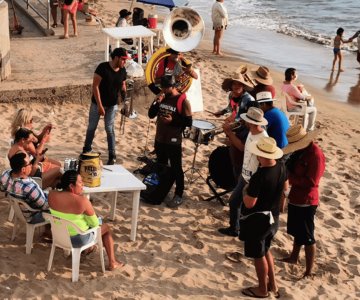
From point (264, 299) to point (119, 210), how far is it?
220 centimetres

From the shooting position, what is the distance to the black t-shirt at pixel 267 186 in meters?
5.37

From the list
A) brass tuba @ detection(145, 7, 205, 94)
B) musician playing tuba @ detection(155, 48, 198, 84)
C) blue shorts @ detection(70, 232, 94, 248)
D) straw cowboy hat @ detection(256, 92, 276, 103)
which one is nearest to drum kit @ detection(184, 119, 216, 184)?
straw cowboy hat @ detection(256, 92, 276, 103)

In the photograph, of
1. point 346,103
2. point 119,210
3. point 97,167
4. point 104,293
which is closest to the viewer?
point 104,293

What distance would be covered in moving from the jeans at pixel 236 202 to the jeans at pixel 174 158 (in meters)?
0.88

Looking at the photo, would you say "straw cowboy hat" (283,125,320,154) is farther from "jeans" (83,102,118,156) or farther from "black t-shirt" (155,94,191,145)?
"jeans" (83,102,118,156)

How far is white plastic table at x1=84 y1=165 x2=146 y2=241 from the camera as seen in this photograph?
6.19 metres

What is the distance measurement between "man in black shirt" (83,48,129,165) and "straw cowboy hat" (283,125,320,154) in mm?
2608

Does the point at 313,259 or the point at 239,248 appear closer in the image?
the point at 313,259

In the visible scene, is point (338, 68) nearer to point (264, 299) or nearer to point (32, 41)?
point (32, 41)

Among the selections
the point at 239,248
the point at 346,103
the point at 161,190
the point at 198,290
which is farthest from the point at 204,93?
the point at 198,290

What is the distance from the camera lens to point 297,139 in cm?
610

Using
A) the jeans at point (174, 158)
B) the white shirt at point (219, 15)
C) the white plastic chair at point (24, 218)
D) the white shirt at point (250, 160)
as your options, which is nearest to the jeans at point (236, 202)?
the white shirt at point (250, 160)

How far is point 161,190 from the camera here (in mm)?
7500

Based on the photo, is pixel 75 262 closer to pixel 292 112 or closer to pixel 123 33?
pixel 292 112
